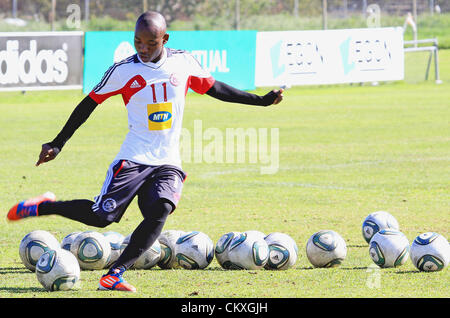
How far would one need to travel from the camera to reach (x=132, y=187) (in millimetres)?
7160

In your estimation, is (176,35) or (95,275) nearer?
(95,275)

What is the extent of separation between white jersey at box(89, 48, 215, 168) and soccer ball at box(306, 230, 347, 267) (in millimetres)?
1739

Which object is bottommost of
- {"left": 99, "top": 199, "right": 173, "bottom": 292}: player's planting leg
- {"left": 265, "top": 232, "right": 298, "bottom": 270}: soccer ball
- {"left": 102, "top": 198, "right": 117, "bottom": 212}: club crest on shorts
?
{"left": 265, "top": 232, "right": 298, "bottom": 270}: soccer ball

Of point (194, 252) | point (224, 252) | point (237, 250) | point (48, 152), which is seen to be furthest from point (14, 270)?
point (237, 250)

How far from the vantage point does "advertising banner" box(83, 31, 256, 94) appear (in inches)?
1085

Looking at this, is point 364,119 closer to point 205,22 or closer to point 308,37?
point 308,37

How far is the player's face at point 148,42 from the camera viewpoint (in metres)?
6.99

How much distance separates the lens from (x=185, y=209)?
11.9 metres

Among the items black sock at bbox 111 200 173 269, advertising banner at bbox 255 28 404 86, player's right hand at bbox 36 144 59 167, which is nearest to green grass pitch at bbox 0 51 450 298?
black sock at bbox 111 200 173 269

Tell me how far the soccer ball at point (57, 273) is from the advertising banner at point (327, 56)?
72.6 feet

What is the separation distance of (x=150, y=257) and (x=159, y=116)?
5.10 feet

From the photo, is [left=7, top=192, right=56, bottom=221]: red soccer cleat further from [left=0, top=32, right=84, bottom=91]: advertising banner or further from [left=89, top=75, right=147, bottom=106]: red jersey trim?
[left=0, top=32, right=84, bottom=91]: advertising banner

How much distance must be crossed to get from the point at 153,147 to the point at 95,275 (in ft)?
4.66
